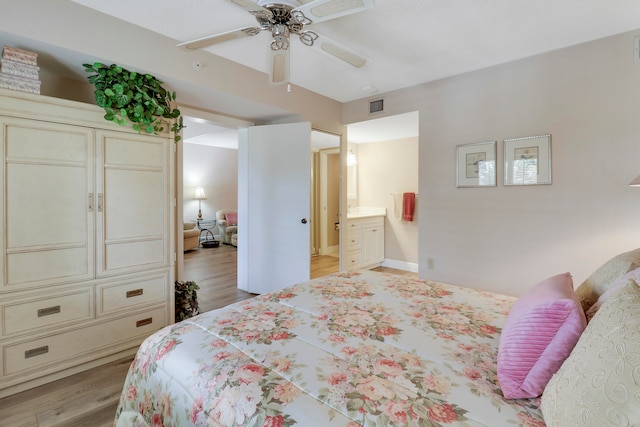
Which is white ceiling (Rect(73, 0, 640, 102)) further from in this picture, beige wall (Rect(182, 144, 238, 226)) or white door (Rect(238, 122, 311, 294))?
beige wall (Rect(182, 144, 238, 226))

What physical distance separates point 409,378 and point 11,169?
239cm

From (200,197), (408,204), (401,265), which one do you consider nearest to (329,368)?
(408,204)

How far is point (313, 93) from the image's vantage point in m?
3.65

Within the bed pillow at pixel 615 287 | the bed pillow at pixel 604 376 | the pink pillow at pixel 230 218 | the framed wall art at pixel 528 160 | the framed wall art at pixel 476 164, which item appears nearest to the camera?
the bed pillow at pixel 604 376

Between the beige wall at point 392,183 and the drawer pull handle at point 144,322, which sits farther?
the beige wall at point 392,183

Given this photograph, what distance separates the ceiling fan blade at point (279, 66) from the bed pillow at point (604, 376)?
199 cm

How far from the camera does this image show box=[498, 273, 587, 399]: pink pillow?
0.82m

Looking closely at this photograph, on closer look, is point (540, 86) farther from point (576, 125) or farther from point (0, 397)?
point (0, 397)

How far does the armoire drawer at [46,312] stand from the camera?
1821mm

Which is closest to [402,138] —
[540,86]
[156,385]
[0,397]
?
[540,86]

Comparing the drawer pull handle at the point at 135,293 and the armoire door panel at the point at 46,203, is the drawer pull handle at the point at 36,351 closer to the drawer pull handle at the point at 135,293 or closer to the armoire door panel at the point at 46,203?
the armoire door panel at the point at 46,203

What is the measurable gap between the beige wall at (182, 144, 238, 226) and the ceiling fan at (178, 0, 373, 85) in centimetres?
591

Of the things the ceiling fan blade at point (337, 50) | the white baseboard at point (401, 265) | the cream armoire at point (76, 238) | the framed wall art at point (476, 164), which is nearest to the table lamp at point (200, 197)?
the white baseboard at point (401, 265)

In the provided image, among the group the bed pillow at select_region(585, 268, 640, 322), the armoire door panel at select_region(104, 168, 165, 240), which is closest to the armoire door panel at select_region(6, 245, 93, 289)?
the armoire door panel at select_region(104, 168, 165, 240)
